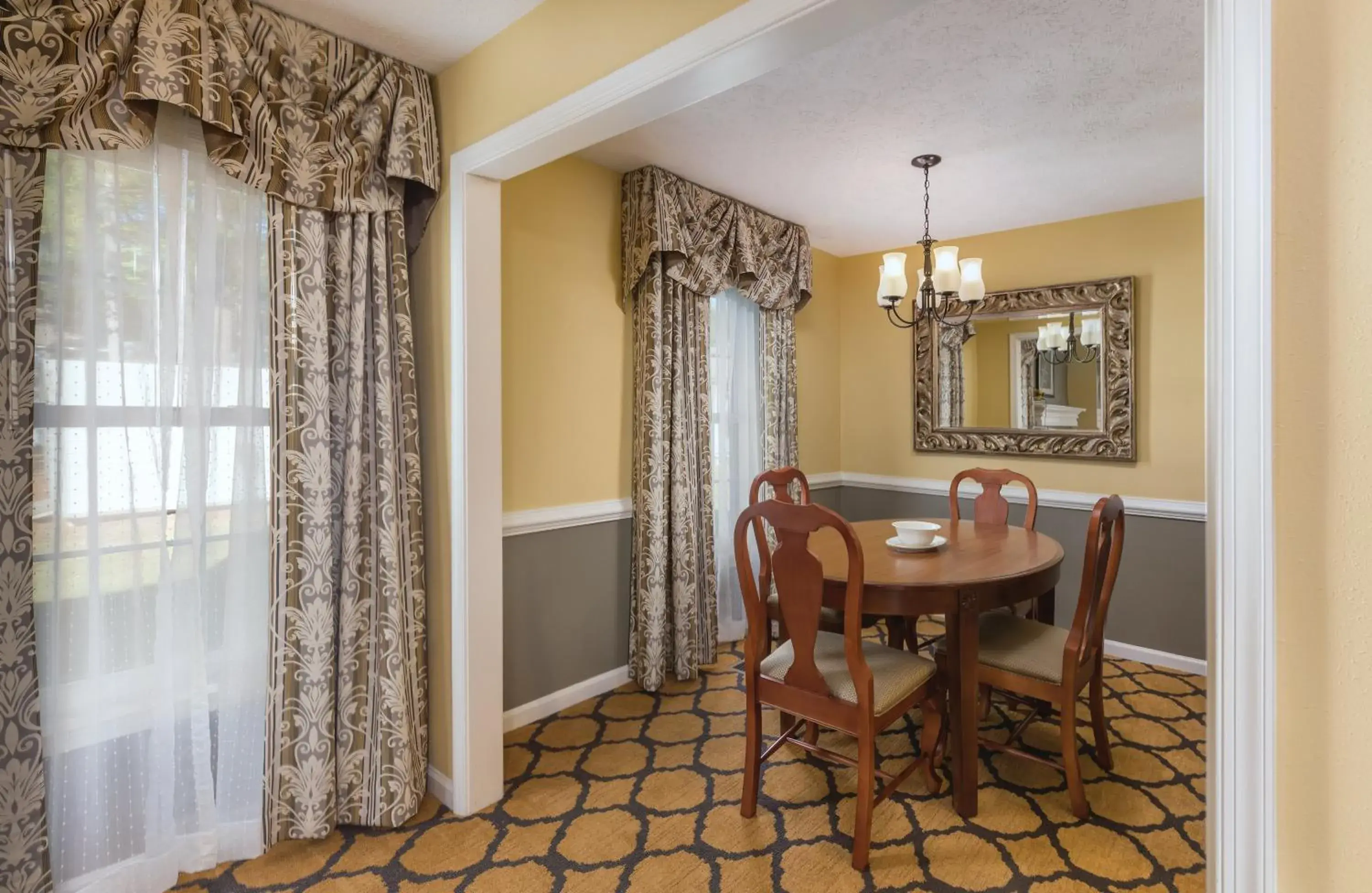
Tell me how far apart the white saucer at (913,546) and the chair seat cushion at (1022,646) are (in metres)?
0.34

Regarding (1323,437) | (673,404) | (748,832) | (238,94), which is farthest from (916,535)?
(238,94)

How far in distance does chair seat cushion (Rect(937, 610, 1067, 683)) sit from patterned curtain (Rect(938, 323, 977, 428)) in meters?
1.89

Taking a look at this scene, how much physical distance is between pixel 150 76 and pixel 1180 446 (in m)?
4.48

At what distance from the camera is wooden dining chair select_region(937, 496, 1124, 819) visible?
2152 mm

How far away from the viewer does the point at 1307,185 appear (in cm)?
75

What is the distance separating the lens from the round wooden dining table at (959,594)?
2.13 metres

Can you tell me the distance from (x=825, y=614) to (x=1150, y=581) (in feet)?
6.80

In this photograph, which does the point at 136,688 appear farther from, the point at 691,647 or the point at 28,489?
the point at 691,647

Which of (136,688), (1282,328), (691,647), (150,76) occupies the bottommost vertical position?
(691,647)

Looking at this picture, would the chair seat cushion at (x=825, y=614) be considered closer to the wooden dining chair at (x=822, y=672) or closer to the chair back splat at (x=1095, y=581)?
the wooden dining chair at (x=822, y=672)

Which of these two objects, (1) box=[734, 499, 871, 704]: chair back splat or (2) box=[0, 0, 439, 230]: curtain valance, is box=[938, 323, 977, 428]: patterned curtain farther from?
(2) box=[0, 0, 439, 230]: curtain valance

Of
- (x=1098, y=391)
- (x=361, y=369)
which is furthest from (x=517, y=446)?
(x=1098, y=391)

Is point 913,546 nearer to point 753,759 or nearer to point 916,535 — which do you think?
point 916,535

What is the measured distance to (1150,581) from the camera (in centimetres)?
362
